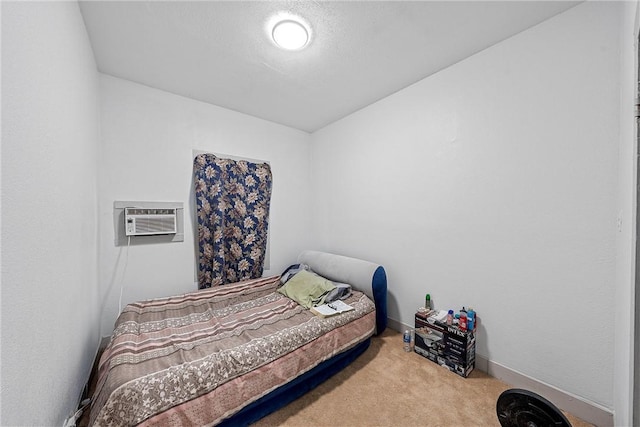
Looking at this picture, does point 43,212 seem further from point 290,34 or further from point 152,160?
point 290,34

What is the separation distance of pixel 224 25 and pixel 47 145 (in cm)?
121

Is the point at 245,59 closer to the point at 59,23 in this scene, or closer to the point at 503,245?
the point at 59,23

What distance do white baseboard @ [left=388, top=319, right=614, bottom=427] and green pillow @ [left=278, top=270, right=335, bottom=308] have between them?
131 cm

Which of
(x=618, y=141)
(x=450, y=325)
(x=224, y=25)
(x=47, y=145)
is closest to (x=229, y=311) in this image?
(x=47, y=145)

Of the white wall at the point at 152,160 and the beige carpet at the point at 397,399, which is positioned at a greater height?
the white wall at the point at 152,160

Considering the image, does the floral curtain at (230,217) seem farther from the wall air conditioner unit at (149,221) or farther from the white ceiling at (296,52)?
the white ceiling at (296,52)

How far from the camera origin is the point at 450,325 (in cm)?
177

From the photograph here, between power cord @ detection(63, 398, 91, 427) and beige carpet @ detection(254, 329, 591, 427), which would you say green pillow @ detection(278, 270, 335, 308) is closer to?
beige carpet @ detection(254, 329, 591, 427)

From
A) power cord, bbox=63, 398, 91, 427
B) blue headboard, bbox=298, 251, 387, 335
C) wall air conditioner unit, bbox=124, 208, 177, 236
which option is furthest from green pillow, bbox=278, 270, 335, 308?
power cord, bbox=63, 398, 91, 427

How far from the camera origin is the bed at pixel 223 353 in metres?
1.07

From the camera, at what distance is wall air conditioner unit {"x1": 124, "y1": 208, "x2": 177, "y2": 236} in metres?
2.06

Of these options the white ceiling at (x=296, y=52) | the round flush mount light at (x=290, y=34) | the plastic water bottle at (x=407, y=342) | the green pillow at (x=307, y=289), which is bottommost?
the plastic water bottle at (x=407, y=342)

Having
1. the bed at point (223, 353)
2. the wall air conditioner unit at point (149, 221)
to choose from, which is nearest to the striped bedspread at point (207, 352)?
the bed at point (223, 353)

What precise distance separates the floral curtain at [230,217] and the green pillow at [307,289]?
64cm
